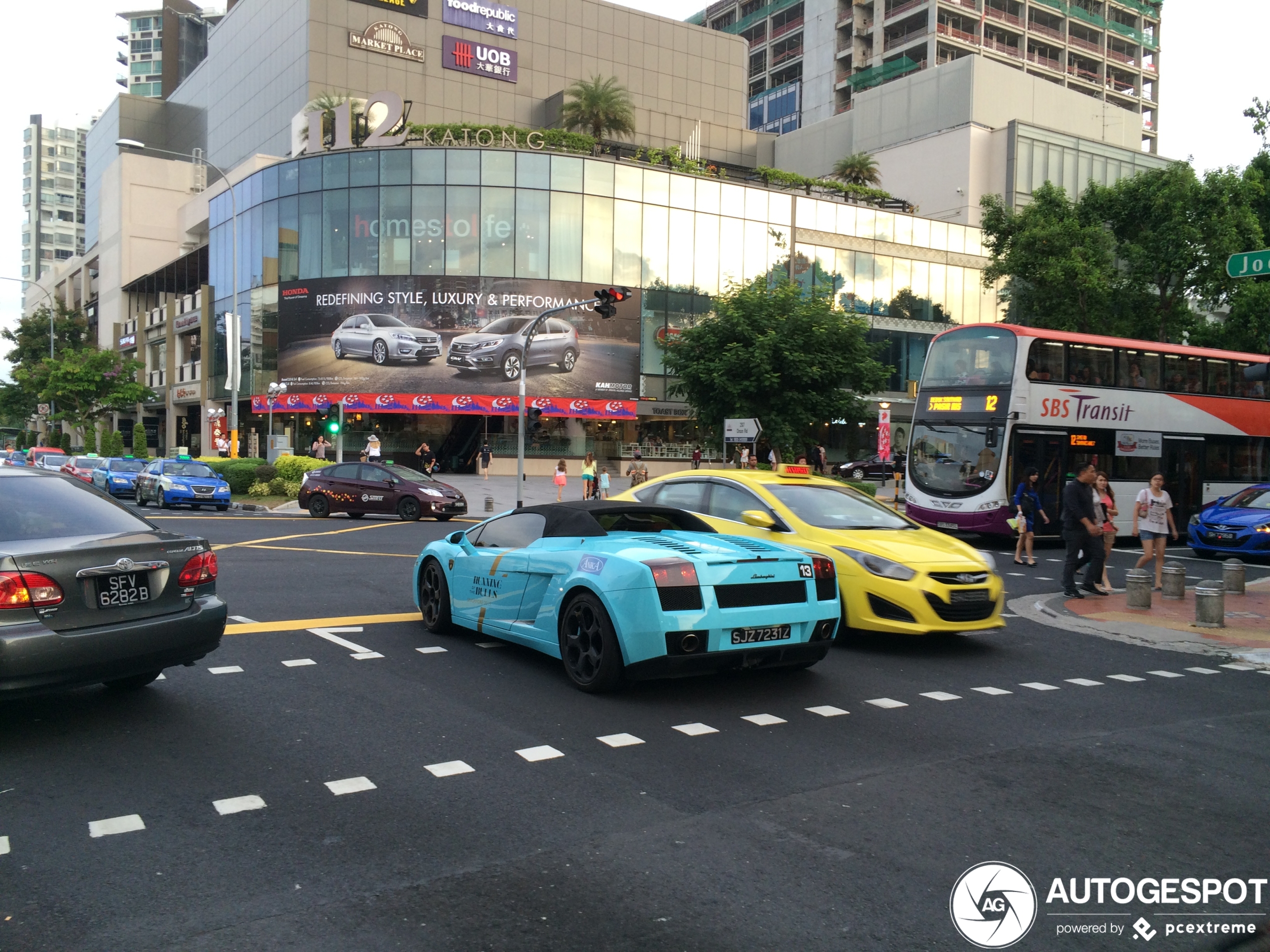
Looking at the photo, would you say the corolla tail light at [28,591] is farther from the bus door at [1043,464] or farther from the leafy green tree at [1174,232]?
the leafy green tree at [1174,232]

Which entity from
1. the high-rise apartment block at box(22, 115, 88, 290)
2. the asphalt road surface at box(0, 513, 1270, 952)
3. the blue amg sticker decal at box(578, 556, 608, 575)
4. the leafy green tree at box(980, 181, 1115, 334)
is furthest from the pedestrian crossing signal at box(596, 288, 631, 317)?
the high-rise apartment block at box(22, 115, 88, 290)

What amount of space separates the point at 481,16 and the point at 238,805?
6242 cm

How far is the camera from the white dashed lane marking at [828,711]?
6.43m

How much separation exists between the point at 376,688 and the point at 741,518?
4.38 meters

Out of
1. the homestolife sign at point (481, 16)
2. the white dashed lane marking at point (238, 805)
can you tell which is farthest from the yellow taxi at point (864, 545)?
the homestolife sign at point (481, 16)

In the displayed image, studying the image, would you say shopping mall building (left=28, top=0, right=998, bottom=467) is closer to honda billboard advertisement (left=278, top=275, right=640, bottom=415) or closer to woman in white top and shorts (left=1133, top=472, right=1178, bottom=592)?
honda billboard advertisement (left=278, top=275, right=640, bottom=415)

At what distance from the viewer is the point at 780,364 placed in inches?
1319

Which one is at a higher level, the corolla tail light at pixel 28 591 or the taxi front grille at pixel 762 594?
the corolla tail light at pixel 28 591

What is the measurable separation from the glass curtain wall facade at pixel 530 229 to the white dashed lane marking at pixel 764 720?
41151 mm

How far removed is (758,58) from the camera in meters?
89.9

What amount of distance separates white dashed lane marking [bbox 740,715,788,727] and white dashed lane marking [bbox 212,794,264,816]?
9.83 ft

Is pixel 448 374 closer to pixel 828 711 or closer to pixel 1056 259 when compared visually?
pixel 1056 259

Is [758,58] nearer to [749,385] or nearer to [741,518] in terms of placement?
[749,385]

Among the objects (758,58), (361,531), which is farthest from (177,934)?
(758,58)
